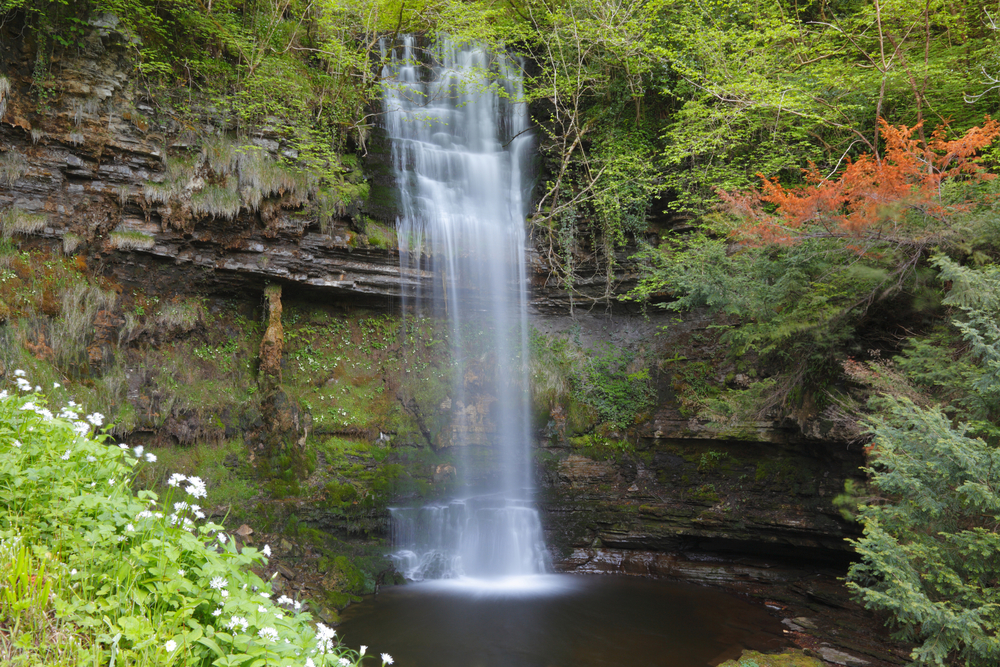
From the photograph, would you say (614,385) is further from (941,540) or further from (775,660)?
(941,540)

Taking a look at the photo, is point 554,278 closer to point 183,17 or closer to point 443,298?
point 443,298

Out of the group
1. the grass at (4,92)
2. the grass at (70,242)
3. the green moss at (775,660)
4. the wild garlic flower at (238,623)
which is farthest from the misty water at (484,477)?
the grass at (4,92)

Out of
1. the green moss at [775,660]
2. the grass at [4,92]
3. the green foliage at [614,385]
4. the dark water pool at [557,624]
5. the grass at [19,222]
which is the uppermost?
the grass at [4,92]

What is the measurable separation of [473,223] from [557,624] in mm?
7960

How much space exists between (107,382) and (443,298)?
6.17 meters

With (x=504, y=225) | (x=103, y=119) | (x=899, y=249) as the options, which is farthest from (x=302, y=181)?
(x=899, y=249)

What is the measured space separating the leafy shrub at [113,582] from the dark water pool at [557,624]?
4573mm

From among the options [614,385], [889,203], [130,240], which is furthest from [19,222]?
[889,203]

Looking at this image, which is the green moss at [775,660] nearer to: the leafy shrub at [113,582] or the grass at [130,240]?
the leafy shrub at [113,582]

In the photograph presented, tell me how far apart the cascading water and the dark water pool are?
1519 millimetres

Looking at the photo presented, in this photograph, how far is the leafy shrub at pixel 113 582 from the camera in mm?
2092

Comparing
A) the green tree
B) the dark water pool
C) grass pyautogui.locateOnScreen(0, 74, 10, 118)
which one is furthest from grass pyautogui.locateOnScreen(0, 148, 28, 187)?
the green tree

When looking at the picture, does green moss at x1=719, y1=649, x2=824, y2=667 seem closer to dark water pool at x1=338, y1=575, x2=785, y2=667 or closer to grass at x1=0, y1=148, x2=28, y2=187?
dark water pool at x1=338, y1=575, x2=785, y2=667

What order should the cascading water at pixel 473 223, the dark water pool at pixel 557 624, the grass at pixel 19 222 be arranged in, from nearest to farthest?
the dark water pool at pixel 557 624 → the grass at pixel 19 222 → the cascading water at pixel 473 223
